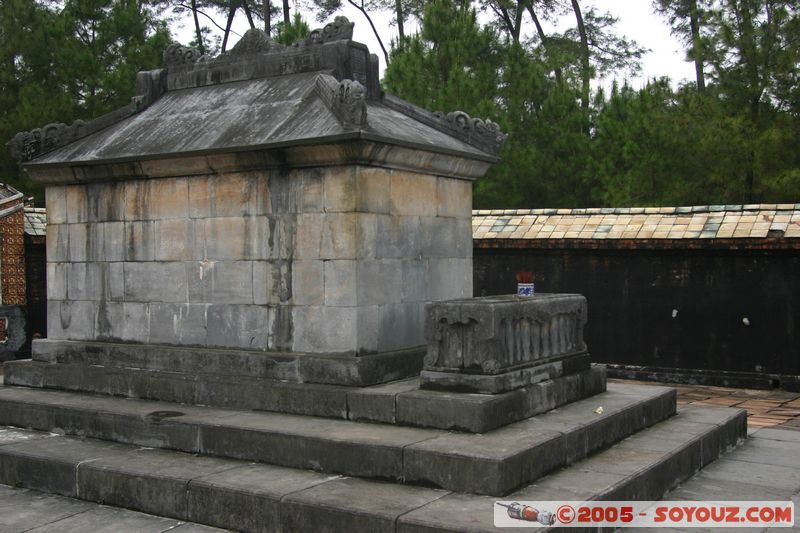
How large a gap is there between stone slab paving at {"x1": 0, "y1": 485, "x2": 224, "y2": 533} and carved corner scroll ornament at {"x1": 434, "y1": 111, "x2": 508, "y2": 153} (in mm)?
4122

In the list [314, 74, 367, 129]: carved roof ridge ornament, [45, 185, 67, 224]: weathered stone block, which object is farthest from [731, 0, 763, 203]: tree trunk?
[45, 185, 67, 224]: weathered stone block

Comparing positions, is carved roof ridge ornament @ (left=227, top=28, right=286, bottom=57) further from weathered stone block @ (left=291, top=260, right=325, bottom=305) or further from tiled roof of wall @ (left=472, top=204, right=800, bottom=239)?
tiled roof of wall @ (left=472, top=204, right=800, bottom=239)

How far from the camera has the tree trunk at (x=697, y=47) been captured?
1584 cm

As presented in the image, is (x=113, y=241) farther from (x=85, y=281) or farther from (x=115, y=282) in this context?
(x=85, y=281)

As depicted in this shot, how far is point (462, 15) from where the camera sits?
18.8 meters

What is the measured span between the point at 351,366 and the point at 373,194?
130cm

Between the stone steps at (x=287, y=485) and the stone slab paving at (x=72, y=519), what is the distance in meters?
0.06

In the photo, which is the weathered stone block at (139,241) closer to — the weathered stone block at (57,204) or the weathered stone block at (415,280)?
the weathered stone block at (57,204)

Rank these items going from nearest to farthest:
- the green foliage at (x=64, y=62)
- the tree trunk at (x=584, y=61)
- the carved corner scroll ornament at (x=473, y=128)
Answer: the carved corner scroll ornament at (x=473, y=128) < the green foliage at (x=64, y=62) < the tree trunk at (x=584, y=61)

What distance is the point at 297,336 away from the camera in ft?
21.7

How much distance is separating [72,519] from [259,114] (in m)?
3.39

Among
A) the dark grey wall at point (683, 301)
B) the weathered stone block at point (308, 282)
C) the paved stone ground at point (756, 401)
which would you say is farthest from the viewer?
the dark grey wall at point (683, 301)

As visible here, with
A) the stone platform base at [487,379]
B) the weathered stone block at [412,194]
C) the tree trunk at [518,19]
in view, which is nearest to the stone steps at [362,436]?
the stone platform base at [487,379]

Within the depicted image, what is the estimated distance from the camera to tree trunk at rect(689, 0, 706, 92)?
15836 millimetres
